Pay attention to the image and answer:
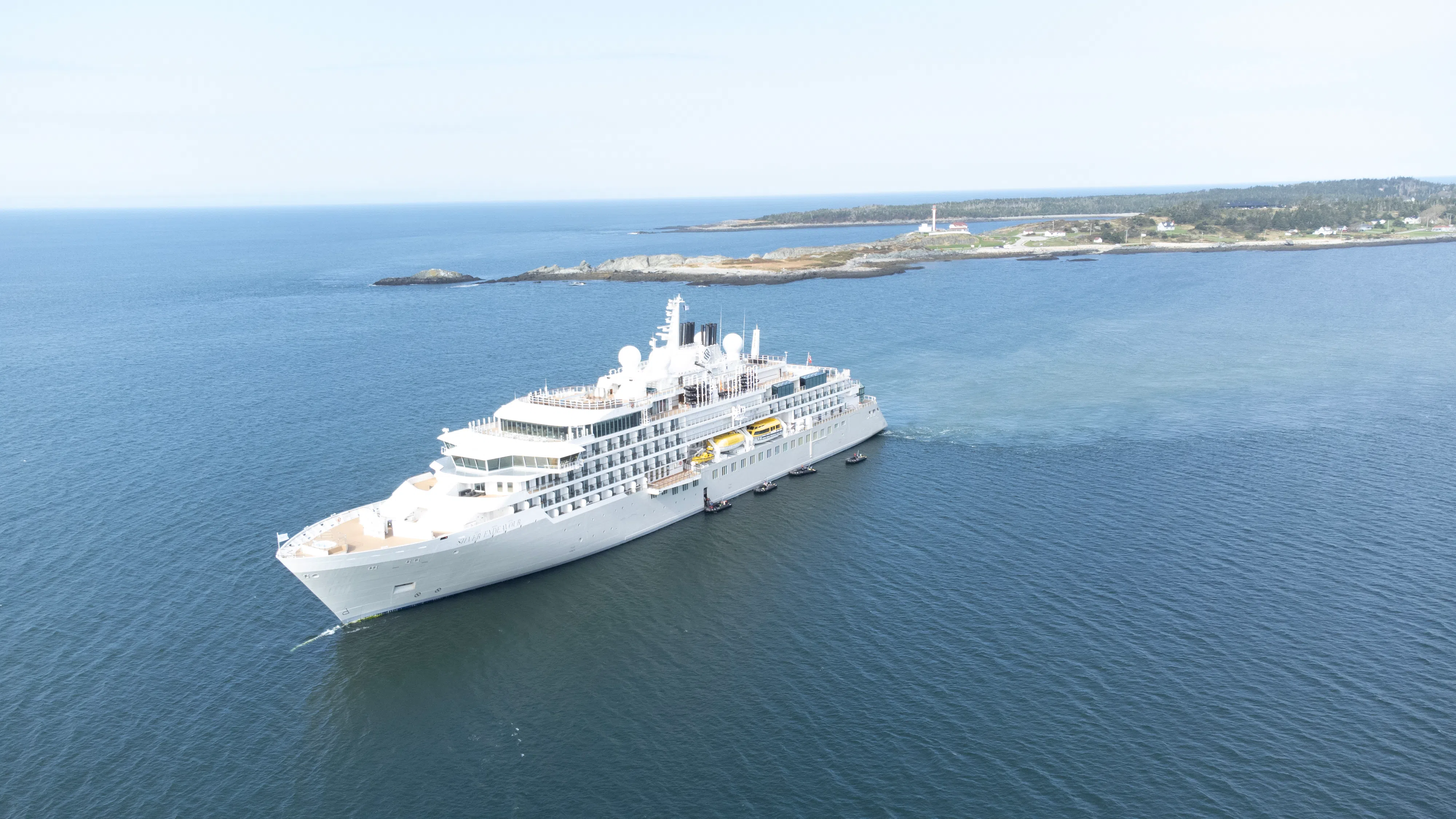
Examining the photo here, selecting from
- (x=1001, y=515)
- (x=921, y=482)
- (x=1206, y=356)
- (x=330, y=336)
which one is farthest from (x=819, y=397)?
(x=330, y=336)

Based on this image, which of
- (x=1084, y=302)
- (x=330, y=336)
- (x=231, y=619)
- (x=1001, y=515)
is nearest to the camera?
(x=231, y=619)

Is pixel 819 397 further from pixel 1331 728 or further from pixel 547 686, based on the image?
pixel 1331 728

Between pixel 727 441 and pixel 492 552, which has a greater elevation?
pixel 727 441

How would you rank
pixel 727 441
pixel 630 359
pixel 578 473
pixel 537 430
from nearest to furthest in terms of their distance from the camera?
pixel 578 473 < pixel 537 430 < pixel 630 359 < pixel 727 441

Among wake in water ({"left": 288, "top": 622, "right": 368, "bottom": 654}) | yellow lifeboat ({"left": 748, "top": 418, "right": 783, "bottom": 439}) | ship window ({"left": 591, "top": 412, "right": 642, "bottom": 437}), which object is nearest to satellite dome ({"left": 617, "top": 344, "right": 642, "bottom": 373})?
ship window ({"left": 591, "top": 412, "right": 642, "bottom": 437})

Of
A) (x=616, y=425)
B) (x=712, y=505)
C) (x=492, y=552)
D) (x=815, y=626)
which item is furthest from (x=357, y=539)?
(x=815, y=626)

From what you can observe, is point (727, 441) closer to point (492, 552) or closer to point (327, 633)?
point (492, 552)
